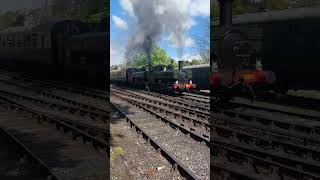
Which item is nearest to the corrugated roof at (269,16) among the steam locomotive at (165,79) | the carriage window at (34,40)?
the carriage window at (34,40)

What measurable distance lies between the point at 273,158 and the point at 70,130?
386 centimetres

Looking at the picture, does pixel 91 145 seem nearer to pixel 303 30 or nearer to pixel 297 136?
pixel 297 136

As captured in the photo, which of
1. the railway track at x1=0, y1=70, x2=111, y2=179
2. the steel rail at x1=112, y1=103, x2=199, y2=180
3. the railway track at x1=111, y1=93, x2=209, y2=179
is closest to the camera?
the railway track at x1=0, y1=70, x2=111, y2=179

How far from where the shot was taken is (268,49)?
23.2 feet

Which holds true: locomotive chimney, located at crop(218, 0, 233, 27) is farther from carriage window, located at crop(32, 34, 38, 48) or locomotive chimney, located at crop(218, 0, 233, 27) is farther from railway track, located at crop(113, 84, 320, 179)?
carriage window, located at crop(32, 34, 38, 48)

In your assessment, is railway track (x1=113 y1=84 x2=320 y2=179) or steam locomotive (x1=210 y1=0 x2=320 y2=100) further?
steam locomotive (x1=210 y1=0 x2=320 y2=100)

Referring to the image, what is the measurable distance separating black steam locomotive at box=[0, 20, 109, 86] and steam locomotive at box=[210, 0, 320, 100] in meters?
2.39

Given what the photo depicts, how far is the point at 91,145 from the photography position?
6.22 meters

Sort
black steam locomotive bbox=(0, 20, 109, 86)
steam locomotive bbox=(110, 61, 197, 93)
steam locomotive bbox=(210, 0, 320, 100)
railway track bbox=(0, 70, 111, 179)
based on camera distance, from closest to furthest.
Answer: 1. black steam locomotive bbox=(0, 20, 109, 86)
2. railway track bbox=(0, 70, 111, 179)
3. steam locomotive bbox=(210, 0, 320, 100)
4. steam locomotive bbox=(110, 61, 197, 93)

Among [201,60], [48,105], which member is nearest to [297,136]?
[48,105]

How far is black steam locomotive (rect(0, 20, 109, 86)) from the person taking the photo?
504 centimetres

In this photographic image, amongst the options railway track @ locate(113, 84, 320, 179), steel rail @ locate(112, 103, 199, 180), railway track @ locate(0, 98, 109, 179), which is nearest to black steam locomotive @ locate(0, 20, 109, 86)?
railway track @ locate(0, 98, 109, 179)

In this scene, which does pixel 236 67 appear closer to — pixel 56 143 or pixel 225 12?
pixel 225 12

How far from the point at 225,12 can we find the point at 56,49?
3.01m
